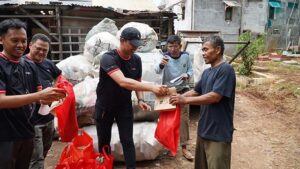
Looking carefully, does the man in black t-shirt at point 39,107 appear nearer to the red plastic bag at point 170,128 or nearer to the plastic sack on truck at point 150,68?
the red plastic bag at point 170,128

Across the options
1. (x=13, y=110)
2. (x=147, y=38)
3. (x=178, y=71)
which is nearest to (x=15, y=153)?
(x=13, y=110)

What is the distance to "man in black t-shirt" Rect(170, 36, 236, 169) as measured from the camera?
7.93 feet

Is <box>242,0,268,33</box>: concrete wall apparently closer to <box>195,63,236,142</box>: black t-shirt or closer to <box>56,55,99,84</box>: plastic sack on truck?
<box>56,55,99,84</box>: plastic sack on truck

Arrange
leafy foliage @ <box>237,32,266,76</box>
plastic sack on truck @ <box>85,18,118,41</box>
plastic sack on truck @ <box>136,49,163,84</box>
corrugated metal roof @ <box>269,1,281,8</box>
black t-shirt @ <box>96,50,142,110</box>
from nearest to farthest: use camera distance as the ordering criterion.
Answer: black t-shirt @ <box>96,50,142,110</box>, plastic sack on truck @ <box>136,49,163,84</box>, plastic sack on truck @ <box>85,18,118,41</box>, leafy foliage @ <box>237,32,266,76</box>, corrugated metal roof @ <box>269,1,281,8</box>

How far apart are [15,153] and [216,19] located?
61.8 feet

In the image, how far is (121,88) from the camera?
3049mm

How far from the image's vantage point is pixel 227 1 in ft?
63.8

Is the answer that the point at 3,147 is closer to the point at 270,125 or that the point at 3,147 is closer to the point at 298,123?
the point at 270,125

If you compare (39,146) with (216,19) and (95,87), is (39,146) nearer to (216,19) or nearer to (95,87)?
(95,87)

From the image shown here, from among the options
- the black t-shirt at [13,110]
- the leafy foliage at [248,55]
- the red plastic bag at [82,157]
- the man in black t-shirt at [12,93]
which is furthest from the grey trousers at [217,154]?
the leafy foliage at [248,55]

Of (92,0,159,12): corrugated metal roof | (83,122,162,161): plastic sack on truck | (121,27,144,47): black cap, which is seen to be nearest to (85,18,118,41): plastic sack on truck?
A: (83,122,162,161): plastic sack on truck

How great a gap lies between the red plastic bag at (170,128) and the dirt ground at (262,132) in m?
1.12

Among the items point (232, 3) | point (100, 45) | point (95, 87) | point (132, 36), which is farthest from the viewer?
point (232, 3)

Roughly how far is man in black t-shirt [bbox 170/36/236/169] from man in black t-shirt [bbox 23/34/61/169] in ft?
4.71
